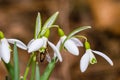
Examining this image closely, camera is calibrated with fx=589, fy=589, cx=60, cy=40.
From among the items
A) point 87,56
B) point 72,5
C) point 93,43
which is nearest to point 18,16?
point 72,5

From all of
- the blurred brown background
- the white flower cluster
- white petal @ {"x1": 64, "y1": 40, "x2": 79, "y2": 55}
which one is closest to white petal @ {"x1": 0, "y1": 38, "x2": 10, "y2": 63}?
the white flower cluster

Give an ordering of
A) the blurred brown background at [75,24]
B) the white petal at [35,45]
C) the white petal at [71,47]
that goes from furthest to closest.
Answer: the blurred brown background at [75,24] < the white petal at [71,47] < the white petal at [35,45]

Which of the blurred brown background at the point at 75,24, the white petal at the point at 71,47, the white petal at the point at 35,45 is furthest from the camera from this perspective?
the blurred brown background at the point at 75,24

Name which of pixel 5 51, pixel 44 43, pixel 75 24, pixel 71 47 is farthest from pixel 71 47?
pixel 75 24

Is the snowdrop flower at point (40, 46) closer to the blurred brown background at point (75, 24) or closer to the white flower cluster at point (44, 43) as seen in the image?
the white flower cluster at point (44, 43)

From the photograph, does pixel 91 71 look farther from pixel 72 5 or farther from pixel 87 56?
pixel 87 56

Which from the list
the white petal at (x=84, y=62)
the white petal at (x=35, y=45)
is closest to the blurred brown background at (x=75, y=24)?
the white petal at (x=84, y=62)

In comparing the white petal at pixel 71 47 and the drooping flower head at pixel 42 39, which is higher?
the drooping flower head at pixel 42 39
